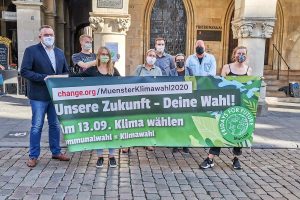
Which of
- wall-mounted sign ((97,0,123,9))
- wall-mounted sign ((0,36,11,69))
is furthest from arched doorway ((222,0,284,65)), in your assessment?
wall-mounted sign ((0,36,11,69))

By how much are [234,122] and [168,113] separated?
1.00 meters

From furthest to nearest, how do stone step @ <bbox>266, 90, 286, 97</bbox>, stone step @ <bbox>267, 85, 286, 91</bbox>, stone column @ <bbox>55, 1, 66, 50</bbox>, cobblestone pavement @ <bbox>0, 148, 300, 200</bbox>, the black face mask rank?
stone column @ <bbox>55, 1, 66, 50</bbox>, stone step @ <bbox>267, 85, 286, 91</bbox>, stone step @ <bbox>266, 90, 286, 97</bbox>, the black face mask, cobblestone pavement @ <bbox>0, 148, 300, 200</bbox>

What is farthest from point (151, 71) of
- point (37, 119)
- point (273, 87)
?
point (273, 87)

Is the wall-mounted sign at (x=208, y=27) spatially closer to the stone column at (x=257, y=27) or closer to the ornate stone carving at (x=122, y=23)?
the stone column at (x=257, y=27)

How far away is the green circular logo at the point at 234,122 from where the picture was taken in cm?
529

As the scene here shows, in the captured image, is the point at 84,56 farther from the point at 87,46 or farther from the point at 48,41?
the point at 48,41

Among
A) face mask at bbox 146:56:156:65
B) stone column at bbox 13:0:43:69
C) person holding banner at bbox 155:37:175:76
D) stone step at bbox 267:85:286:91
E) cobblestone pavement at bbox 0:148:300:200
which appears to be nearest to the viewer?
cobblestone pavement at bbox 0:148:300:200

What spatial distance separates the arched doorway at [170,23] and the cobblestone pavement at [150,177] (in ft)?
29.4

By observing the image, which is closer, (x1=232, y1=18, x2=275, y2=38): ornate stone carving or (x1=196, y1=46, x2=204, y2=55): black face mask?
(x1=196, y1=46, x2=204, y2=55): black face mask

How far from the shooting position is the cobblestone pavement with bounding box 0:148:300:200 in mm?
4312

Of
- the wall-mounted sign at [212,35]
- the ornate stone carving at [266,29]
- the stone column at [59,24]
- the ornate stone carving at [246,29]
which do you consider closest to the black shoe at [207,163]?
the ornate stone carving at [246,29]

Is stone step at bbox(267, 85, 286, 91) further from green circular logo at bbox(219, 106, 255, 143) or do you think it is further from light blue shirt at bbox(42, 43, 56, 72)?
light blue shirt at bbox(42, 43, 56, 72)

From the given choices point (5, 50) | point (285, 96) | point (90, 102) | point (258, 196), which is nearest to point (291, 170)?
point (258, 196)

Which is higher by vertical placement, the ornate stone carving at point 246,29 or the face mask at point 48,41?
the ornate stone carving at point 246,29
